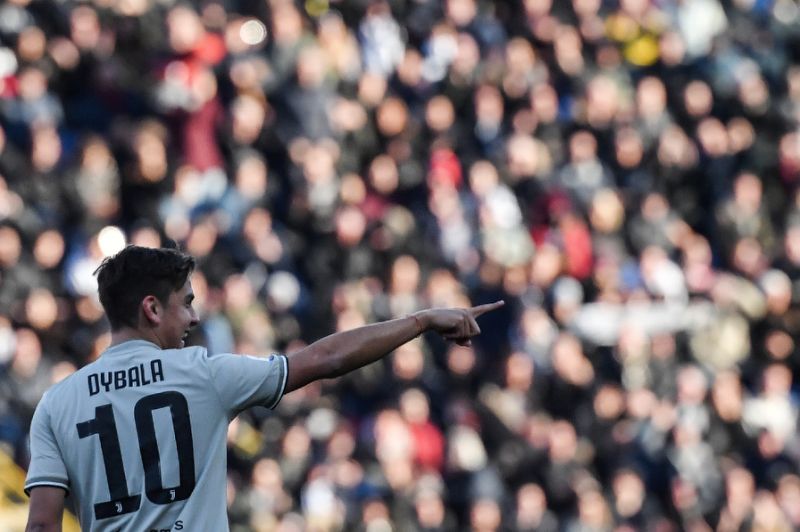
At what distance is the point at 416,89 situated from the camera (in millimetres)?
13727

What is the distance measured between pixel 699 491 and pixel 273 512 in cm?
344

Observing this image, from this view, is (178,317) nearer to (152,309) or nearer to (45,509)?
(152,309)

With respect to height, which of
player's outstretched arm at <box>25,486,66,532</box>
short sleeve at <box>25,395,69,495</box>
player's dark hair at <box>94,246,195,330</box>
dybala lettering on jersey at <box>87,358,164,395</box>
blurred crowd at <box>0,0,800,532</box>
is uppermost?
player's dark hair at <box>94,246,195,330</box>

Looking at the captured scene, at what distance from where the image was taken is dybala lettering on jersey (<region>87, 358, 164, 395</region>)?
15.8 ft

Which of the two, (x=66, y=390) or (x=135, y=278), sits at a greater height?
(x=135, y=278)

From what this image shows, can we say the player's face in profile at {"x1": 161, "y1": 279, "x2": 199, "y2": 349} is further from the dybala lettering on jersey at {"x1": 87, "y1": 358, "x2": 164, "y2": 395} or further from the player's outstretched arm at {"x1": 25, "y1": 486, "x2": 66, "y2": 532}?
the player's outstretched arm at {"x1": 25, "y1": 486, "x2": 66, "y2": 532}

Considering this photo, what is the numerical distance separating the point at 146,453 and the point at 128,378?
0.72 ft

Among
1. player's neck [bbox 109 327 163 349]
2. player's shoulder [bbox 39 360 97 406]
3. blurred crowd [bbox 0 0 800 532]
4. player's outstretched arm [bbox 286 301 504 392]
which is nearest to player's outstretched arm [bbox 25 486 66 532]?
player's shoulder [bbox 39 360 97 406]

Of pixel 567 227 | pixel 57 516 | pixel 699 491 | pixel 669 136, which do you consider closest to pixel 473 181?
pixel 567 227

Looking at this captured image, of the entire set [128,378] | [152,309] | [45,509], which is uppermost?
[152,309]

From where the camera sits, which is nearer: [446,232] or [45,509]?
[45,509]

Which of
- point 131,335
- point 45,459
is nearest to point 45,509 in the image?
point 45,459

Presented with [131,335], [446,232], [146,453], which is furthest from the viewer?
[446,232]

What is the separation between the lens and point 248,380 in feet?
15.9
